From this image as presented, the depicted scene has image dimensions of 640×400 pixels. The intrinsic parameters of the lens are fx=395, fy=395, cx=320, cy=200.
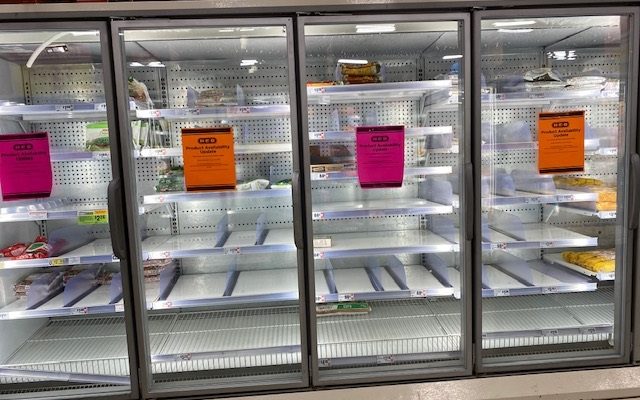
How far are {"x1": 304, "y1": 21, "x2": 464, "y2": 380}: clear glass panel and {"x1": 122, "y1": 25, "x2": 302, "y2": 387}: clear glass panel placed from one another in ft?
0.78

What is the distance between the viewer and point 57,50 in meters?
2.20

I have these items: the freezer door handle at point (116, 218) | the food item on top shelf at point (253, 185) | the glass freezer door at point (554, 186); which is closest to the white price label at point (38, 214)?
the freezer door handle at point (116, 218)

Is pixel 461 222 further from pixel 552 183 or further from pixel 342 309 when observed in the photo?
pixel 342 309

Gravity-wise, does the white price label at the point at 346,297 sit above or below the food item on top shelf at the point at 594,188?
below

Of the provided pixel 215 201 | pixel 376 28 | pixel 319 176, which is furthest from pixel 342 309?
pixel 376 28

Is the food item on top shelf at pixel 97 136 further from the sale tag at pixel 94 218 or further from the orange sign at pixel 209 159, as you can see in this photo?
the orange sign at pixel 209 159

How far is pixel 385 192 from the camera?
279 centimetres

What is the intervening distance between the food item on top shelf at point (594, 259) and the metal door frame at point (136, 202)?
1.75 metres

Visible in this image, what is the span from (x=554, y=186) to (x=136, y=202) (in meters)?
2.43

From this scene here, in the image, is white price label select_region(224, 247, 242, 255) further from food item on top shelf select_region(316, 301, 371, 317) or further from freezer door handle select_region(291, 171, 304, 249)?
food item on top shelf select_region(316, 301, 371, 317)

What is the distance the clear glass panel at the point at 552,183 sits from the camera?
2162 mm

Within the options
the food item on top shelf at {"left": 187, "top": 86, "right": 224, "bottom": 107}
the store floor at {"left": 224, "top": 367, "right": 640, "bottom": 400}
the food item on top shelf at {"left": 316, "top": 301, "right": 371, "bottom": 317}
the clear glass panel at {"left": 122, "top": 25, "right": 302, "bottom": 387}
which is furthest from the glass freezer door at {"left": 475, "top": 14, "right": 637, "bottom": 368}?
the food item on top shelf at {"left": 187, "top": 86, "right": 224, "bottom": 107}

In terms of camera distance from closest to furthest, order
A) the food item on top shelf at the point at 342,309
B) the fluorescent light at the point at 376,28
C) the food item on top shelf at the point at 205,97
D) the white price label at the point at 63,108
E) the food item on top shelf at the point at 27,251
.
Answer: the white price label at the point at 63,108 → the fluorescent light at the point at 376,28 → the food item on top shelf at the point at 27,251 → the food item on top shelf at the point at 205,97 → the food item on top shelf at the point at 342,309

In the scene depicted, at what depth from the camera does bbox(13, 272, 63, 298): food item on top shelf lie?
91.0 inches
